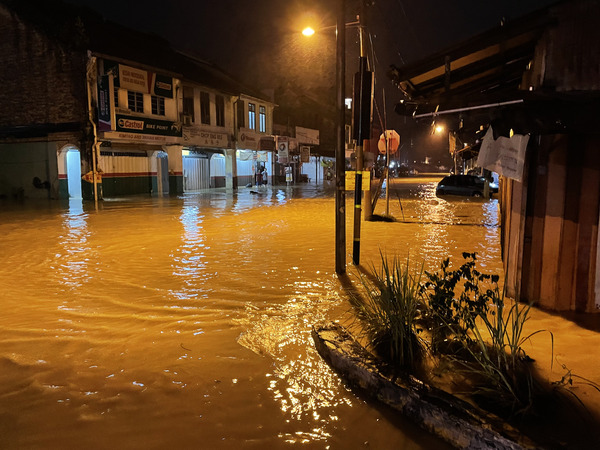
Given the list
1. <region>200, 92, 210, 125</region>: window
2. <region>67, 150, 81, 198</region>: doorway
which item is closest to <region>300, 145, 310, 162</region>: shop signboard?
<region>200, 92, 210, 125</region>: window

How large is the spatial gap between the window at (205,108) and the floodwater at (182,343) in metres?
21.1

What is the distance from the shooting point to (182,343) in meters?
5.19

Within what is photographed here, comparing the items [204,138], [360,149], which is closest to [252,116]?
[204,138]

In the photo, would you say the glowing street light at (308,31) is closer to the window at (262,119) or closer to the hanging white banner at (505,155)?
the hanging white banner at (505,155)

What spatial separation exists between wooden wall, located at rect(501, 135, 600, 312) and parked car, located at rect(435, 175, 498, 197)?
883 inches

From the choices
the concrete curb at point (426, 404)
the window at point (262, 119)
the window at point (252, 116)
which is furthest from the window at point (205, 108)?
the concrete curb at point (426, 404)

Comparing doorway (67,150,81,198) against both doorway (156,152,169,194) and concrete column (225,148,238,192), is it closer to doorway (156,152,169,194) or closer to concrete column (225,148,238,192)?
doorway (156,152,169,194)

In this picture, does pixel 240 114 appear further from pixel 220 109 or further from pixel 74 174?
pixel 74 174

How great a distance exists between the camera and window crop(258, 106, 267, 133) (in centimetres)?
3922

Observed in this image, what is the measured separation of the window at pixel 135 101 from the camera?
25.9m

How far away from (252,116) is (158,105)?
37.5ft

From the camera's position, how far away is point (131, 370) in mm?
4512

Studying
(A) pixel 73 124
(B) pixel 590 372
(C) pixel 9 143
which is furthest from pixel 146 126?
(B) pixel 590 372

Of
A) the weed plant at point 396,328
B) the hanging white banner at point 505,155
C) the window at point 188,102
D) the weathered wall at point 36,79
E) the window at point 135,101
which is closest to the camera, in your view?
the weed plant at point 396,328
